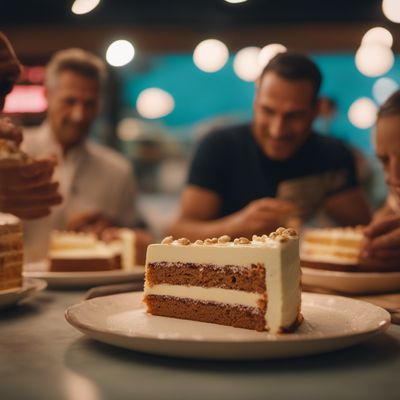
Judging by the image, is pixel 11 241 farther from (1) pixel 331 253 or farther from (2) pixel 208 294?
(1) pixel 331 253

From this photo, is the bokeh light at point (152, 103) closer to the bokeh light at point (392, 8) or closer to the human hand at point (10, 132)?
the bokeh light at point (392, 8)

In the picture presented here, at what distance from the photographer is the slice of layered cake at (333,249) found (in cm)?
247

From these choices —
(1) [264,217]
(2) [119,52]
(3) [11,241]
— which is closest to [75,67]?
(2) [119,52]

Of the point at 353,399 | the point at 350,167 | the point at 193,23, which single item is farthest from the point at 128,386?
the point at 193,23

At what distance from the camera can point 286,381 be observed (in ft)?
4.05

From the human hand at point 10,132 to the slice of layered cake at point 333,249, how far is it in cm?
121

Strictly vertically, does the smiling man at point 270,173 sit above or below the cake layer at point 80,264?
above

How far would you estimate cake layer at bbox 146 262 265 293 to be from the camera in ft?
5.71

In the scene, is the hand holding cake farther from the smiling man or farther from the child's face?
the smiling man

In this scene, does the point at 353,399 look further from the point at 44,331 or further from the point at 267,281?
the point at 44,331

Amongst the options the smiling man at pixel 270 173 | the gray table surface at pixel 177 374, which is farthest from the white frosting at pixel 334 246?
the gray table surface at pixel 177 374

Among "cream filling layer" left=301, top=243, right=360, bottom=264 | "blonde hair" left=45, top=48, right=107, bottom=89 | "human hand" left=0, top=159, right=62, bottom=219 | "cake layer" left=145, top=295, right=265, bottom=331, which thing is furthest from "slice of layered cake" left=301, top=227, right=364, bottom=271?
"blonde hair" left=45, top=48, right=107, bottom=89

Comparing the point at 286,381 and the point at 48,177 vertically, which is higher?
the point at 48,177

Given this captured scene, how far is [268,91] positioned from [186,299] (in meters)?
2.21
